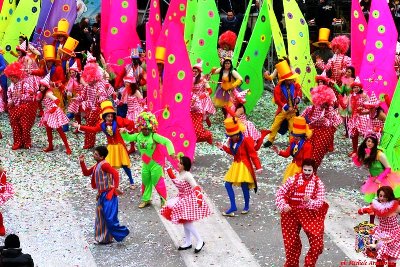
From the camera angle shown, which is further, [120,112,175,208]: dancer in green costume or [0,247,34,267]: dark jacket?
[120,112,175,208]: dancer in green costume

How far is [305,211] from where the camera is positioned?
9102 millimetres

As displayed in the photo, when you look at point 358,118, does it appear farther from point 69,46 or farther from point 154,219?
point 69,46

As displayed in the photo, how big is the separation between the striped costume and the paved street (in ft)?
0.68

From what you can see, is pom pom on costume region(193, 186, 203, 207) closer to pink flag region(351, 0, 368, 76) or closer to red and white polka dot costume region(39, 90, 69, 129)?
red and white polka dot costume region(39, 90, 69, 129)

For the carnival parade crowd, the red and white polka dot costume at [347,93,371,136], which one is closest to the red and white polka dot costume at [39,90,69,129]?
the carnival parade crowd

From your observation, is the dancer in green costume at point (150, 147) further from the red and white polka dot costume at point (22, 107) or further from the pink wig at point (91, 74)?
the red and white polka dot costume at point (22, 107)

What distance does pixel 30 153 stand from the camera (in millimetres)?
14688

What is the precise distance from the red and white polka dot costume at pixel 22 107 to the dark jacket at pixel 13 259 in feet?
23.6

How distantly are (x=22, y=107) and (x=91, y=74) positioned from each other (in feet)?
4.67

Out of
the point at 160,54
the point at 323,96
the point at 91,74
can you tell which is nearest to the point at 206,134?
the point at 160,54

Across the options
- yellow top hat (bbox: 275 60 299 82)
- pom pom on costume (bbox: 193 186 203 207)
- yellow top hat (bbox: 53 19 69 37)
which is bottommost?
pom pom on costume (bbox: 193 186 203 207)

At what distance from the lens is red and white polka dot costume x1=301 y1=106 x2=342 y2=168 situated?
12992mm

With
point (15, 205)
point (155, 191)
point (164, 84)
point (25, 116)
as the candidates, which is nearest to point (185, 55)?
point (164, 84)

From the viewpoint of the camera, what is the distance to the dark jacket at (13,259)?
7.52m
